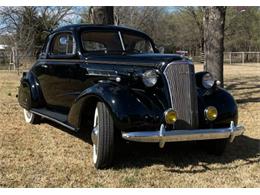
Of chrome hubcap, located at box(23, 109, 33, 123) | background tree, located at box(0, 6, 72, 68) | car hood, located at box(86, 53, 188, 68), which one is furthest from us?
background tree, located at box(0, 6, 72, 68)

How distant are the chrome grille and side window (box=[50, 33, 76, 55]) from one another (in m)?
1.99

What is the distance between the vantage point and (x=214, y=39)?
10094 millimetres

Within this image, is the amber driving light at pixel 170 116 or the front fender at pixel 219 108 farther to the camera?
the front fender at pixel 219 108

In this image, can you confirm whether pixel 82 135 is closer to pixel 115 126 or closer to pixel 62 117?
pixel 62 117

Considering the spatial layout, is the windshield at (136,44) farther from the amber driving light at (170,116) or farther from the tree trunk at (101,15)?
the tree trunk at (101,15)

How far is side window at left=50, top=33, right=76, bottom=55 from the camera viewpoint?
7.06m

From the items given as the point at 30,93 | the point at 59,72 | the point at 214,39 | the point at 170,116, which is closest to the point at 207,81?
the point at 170,116

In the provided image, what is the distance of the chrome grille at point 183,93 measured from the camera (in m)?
5.52

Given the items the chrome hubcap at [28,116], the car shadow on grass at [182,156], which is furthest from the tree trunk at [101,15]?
the car shadow on grass at [182,156]

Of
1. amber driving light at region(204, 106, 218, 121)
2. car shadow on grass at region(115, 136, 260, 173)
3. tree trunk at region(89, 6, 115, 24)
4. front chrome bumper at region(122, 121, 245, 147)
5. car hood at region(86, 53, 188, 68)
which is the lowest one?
car shadow on grass at region(115, 136, 260, 173)

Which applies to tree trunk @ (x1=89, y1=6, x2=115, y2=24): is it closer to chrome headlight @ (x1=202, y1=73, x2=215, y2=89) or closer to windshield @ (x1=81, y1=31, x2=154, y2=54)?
windshield @ (x1=81, y1=31, x2=154, y2=54)

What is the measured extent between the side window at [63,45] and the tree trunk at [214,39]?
3.83m

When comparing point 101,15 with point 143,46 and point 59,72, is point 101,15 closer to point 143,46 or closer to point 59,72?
point 143,46

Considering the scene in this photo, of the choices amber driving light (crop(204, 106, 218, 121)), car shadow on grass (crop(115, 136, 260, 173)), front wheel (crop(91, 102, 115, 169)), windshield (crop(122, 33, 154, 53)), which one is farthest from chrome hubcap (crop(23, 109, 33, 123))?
amber driving light (crop(204, 106, 218, 121))
